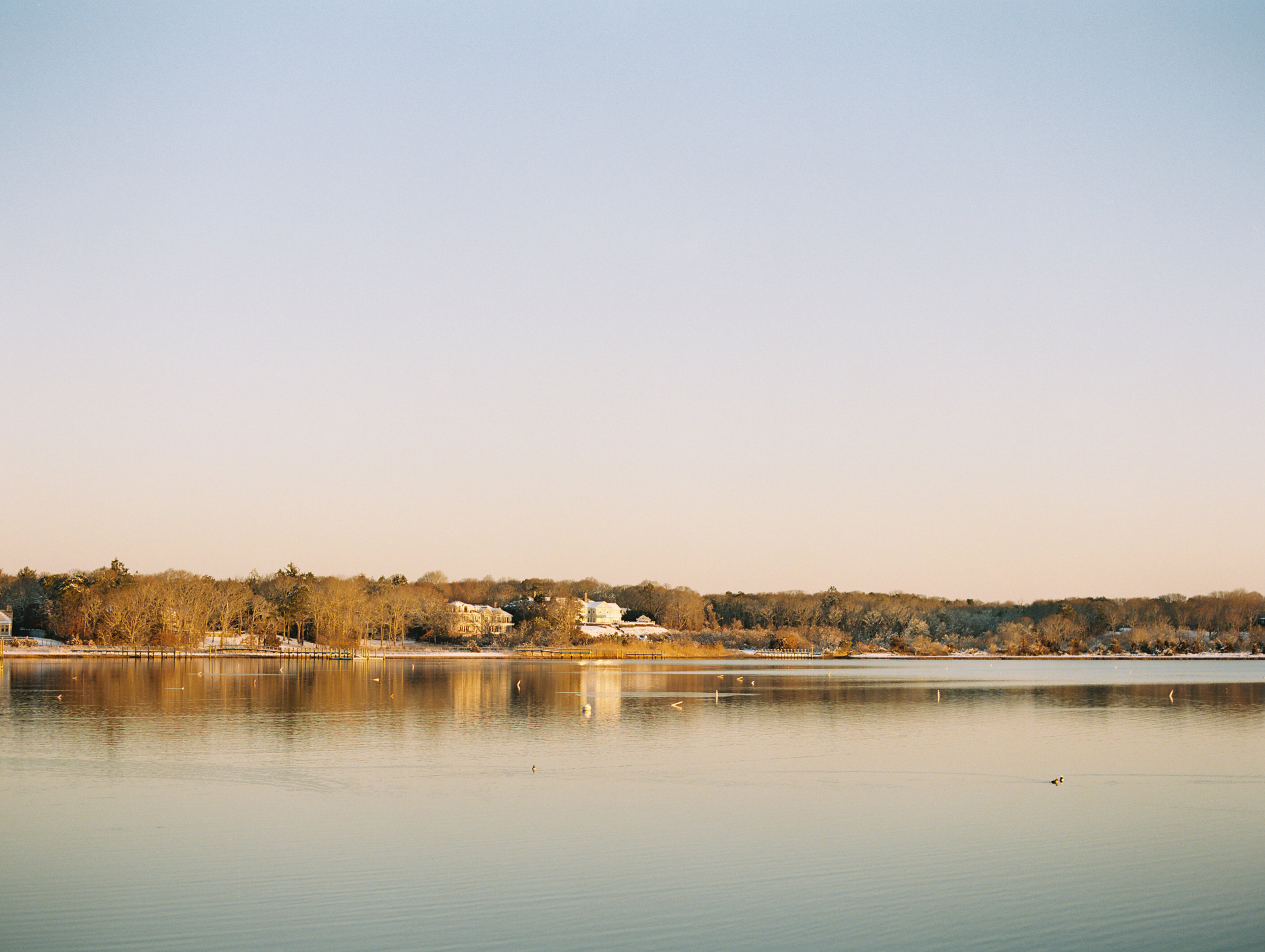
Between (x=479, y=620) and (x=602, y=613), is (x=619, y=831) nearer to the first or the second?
(x=479, y=620)

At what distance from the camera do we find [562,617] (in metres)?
139

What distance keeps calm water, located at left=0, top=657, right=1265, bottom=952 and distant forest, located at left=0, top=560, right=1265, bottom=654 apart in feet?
231

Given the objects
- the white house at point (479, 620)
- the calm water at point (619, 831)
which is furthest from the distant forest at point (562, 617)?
the calm water at point (619, 831)

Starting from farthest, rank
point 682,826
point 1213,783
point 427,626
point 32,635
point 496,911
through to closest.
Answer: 1. point 427,626
2. point 32,635
3. point 1213,783
4. point 682,826
5. point 496,911

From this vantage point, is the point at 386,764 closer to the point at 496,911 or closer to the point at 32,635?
the point at 496,911

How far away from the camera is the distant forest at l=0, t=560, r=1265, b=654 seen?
111 meters

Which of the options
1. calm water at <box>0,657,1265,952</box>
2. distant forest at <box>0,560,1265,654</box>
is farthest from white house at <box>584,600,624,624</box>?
calm water at <box>0,657,1265,952</box>

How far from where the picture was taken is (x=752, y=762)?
3120 centimetres

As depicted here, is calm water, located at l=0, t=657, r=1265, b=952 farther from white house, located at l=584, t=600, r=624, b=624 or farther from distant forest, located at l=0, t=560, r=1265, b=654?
white house, located at l=584, t=600, r=624, b=624

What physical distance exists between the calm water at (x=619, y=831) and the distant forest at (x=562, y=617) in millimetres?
70511

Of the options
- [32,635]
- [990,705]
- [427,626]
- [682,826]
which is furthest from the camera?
[427,626]

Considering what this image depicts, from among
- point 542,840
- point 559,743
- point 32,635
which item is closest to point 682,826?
point 542,840

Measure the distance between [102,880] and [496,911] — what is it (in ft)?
20.5

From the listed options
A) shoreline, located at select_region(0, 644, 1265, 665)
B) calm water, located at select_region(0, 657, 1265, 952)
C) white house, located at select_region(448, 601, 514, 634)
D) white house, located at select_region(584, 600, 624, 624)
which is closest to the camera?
calm water, located at select_region(0, 657, 1265, 952)
